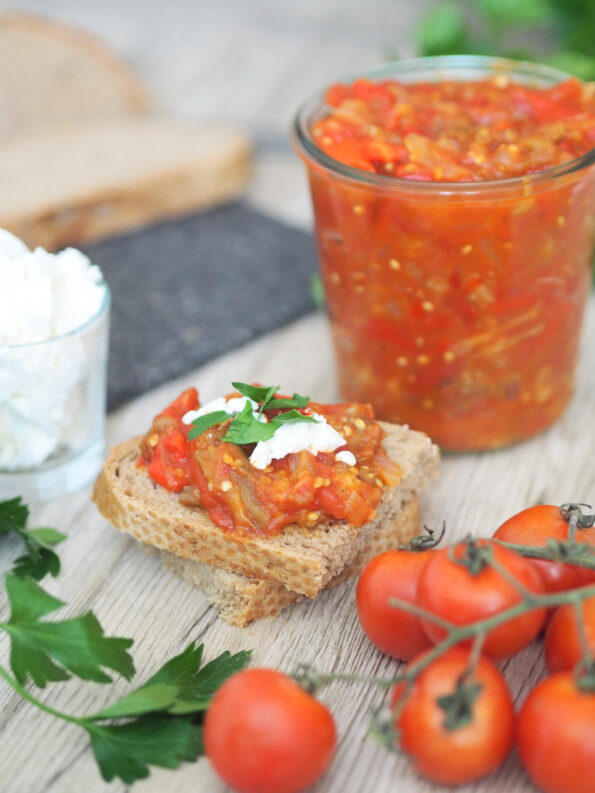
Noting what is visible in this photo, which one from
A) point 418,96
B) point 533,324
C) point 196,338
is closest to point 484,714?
point 533,324

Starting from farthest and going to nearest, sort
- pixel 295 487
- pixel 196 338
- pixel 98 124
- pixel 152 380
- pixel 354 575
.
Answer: pixel 98 124 → pixel 196 338 → pixel 152 380 → pixel 354 575 → pixel 295 487

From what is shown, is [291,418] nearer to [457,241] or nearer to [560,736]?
[457,241]

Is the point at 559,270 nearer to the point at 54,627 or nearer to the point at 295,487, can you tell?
the point at 295,487

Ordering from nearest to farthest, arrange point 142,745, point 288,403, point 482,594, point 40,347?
point 482,594, point 142,745, point 288,403, point 40,347

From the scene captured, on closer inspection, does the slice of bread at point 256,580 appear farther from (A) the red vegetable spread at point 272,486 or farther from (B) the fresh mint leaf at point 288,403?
(B) the fresh mint leaf at point 288,403

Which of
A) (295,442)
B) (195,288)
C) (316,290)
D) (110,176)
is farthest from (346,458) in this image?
(110,176)
